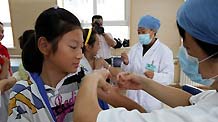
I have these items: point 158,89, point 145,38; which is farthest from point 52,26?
point 145,38

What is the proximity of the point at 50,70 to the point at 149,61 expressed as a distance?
56.7 inches

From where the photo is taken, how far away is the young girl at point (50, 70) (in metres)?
1.00

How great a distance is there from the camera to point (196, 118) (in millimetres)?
682

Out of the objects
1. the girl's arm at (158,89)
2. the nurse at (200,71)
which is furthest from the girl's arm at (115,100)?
the nurse at (200,71)

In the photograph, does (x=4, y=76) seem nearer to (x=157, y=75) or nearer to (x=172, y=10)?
(x=157, y=75)

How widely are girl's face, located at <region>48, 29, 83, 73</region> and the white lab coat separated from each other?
1275 millimetres

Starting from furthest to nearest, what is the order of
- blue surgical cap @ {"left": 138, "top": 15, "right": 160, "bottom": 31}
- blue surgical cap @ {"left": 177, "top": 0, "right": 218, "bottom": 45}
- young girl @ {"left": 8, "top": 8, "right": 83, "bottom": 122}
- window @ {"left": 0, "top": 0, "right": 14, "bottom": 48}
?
window @ {"left": 0, "top": 0, "right": 14, "bottom": 48}, blue surgical cap @ {"left": 138, "top": 15, "right": 160, "bottom": 31}, young girl @ {"left": 8, "top": 8, "right": 83, "bottom": 122}, blue surgical cap @ {"left": 177, "top": 0, "right": 218, "bottom": 45}

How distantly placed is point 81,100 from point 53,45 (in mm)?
355

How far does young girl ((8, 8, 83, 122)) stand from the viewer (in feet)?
3.28

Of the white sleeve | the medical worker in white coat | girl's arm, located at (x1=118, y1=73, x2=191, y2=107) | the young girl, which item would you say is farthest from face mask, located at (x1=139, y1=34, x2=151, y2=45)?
the young girl

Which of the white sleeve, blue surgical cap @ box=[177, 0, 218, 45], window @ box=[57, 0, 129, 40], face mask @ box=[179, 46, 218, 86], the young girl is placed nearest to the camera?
blue surgical cap @ box=[177, 0, 218, 45]

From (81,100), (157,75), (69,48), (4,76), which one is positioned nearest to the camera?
(81,100)

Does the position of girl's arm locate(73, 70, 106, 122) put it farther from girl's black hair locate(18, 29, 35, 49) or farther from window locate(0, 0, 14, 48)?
window locate(0, 0, 14, 48)

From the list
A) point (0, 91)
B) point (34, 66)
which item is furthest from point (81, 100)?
point (0, 91)
